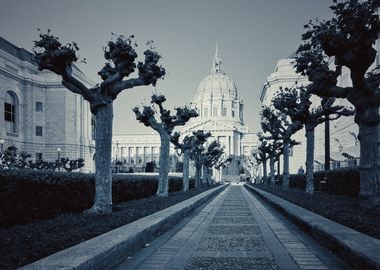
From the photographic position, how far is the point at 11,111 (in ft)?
168

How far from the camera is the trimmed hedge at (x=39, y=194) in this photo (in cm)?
835

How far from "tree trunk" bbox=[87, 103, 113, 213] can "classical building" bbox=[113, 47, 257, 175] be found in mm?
105675

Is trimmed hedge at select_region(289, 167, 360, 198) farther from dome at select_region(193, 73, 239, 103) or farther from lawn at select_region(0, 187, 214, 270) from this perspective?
dome at select_region(193, 73, 239, 103)

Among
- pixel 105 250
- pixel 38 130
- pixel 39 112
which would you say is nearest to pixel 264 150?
pixel 38 130

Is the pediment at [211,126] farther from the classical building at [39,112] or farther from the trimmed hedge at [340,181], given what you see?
the trimmed hedge at [340,181]

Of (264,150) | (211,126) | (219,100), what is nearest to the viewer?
(264,150)

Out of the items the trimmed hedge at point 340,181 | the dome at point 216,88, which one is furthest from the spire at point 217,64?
the trimmed hedge at point 340,181

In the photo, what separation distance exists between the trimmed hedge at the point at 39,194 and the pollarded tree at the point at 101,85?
0.97 metres

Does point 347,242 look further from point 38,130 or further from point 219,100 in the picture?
point 219,100

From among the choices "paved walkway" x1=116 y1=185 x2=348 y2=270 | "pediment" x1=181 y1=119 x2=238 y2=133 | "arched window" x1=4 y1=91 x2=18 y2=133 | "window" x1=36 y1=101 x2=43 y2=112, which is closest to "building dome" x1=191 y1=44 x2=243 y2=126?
"pediment" x1=181 y1=119 x2=238 y2=133

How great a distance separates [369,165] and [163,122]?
1336 cm

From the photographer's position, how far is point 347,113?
20.9 m

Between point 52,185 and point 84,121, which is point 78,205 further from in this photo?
point 84,121

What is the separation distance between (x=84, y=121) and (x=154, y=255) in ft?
193
